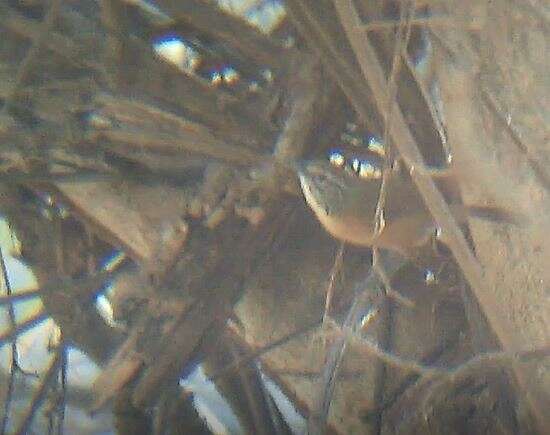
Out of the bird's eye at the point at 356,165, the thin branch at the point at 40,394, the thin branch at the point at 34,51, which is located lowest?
the thin branch at the point at 40,394

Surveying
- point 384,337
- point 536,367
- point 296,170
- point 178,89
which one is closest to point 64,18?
point 178,89

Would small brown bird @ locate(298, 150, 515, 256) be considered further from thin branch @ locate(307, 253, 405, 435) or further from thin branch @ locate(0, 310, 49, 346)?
thin branch @ locate(0, 310, 49, 346)

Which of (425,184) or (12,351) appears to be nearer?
(425,184)

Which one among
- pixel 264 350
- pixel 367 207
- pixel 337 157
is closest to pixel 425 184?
pixel 367 207

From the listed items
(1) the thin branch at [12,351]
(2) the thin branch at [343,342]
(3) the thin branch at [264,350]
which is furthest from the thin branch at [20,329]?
(2) the thin branch at [343,342]

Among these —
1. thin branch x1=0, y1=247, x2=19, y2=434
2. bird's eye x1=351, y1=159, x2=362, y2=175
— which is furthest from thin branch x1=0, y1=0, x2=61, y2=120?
bird's eye x1=351, y1=159, x2=362, y2=175

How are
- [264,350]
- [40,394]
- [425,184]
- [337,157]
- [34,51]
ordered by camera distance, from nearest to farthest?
1. [425,184]
2. [34,51]
3. [337,157]
4. [264,350]
5. [40,394]

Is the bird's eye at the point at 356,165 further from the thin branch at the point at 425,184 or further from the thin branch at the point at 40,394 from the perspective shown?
the thin branch at the point at 40,394

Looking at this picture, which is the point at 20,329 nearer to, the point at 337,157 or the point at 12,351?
the point at 12,351
